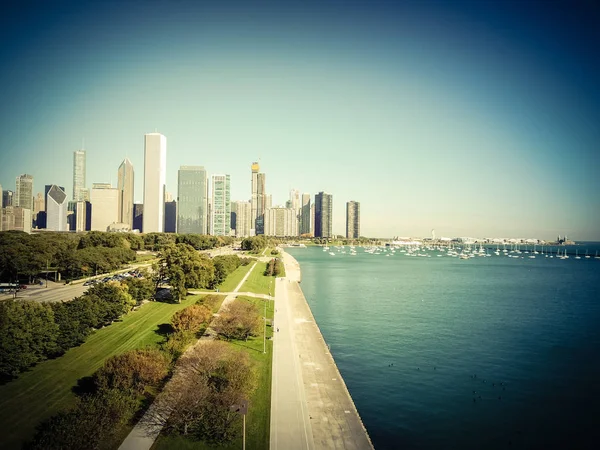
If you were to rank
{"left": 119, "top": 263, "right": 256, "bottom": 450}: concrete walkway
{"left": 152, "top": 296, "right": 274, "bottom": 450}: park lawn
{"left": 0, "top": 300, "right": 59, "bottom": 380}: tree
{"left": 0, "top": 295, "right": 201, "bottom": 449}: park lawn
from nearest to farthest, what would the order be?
{"left": 119, "top": 263, "right": 256, "bottom": 450}: concrete walkway
{"left": 152, "top": 296, "right": 274, "bottom": 450}: park lawn
{"left": 0, "top": 295, "right": 201, "bottom": 449}: park lawn
{"left": 0, "top": 300, "right": 59, "bottom": 380}: tree

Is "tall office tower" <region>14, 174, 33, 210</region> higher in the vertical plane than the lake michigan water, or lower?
higher

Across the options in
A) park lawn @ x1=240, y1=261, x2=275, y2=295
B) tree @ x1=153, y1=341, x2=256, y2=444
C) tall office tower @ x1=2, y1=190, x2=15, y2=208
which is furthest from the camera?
tall office tower @ x1=2, y1=190, x2=15, y2=208

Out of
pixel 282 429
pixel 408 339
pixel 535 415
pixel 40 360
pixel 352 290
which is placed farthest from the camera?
pixel 352 290

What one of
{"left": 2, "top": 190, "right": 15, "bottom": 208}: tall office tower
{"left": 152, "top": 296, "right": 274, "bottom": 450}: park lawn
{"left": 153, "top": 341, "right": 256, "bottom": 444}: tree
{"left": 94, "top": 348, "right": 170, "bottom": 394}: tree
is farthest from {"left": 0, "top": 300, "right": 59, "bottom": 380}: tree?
{"left": 2, "top": 190, "right": 15, "bottom": 208}: tall office tower

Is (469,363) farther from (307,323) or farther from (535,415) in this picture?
(307,323)

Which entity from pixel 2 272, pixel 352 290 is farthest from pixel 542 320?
pixel 2 272

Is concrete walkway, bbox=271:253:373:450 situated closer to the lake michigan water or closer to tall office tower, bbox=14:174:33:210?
the lake michigan water
